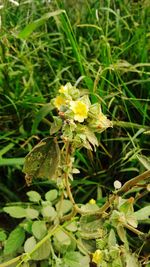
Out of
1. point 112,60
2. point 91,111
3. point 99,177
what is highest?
point 91,111

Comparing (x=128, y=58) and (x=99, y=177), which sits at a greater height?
(x=128, y=58)

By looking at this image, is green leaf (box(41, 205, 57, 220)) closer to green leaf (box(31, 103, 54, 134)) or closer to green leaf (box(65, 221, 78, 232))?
green leaf (box(65, 221, 78, 232))

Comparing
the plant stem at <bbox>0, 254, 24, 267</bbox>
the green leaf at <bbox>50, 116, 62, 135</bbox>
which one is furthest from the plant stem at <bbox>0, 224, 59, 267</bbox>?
the green leaf at <bbox>50, 116, 62, 135</bbox>

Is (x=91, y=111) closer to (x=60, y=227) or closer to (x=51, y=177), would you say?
(x=51, y=177)

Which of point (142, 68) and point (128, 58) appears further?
point (128, 58)

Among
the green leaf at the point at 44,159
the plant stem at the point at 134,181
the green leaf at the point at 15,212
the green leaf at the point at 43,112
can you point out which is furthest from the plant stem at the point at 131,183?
the green leaf at the point at 43,112

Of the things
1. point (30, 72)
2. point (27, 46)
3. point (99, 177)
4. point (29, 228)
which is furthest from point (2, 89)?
point (29, 228)
